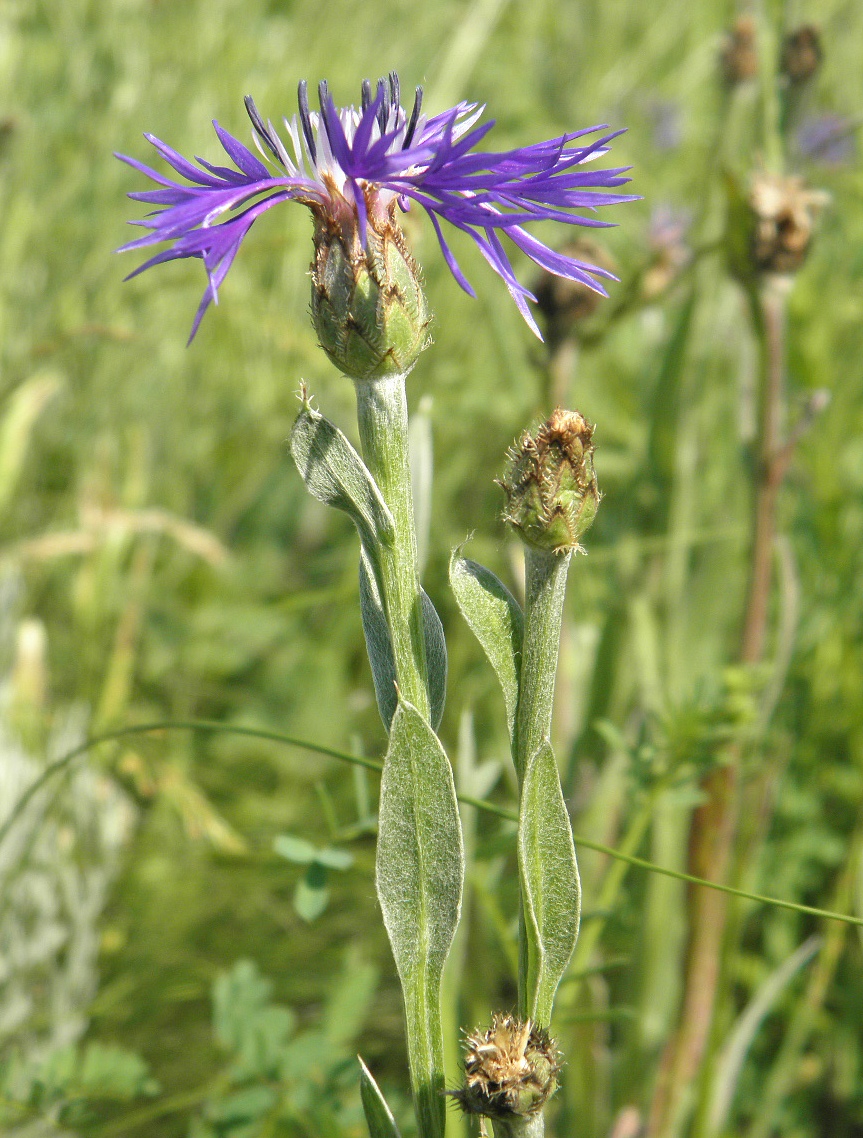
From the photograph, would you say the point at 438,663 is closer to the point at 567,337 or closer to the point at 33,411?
the point at 567,337

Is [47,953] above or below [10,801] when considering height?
below

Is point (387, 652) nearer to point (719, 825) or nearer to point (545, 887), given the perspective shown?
point (545, 887)

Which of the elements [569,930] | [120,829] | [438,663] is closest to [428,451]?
[438,663]

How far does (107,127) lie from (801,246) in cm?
153

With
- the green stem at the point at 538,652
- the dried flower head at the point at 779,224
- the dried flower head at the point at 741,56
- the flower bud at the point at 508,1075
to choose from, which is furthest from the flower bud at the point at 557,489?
the dried flower head at the point at 741,56

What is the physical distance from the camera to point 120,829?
1.70 meters

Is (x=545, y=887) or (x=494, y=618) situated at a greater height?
(x=494, y=618)

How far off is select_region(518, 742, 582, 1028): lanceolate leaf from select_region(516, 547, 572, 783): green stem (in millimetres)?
20

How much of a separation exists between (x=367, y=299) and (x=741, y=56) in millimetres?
1502

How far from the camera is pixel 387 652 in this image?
0.68 metres

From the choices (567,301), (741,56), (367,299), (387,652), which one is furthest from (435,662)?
(741,56)

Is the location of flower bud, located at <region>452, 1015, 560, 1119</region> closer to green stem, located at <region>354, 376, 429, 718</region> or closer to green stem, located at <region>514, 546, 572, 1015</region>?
green stem, located at <region>514, 546, 572, 1015</region>

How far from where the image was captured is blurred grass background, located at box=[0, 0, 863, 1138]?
Result: 4.36ft

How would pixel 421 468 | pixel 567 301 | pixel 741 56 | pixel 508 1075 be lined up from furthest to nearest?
pixel 741 56 → pixel 567 301 → pixel 421 468 → pixel 508 1075
